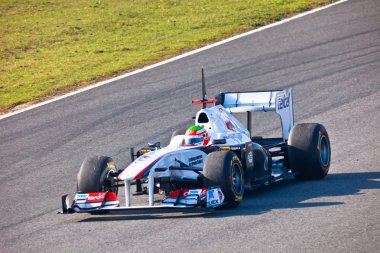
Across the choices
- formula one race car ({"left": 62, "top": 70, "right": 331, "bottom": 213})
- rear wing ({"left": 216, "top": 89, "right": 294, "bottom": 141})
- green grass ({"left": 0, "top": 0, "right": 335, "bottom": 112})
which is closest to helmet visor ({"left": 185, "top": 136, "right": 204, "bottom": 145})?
formula one race car ({"left": 62, "top": 70, "right": 331, "bottom": 213})

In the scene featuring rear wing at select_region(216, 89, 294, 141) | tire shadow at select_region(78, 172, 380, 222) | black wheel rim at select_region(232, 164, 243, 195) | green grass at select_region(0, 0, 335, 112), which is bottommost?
tire shadow at select_region(78, 172, 380, 222)

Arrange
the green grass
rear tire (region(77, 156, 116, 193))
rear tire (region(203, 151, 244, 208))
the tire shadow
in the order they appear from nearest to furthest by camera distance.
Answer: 1. rear tire (region(203, 151, 244, 208))
2. the tire shadow
3. rear tire (region(77, 156, 116, 193))
4. the green grass

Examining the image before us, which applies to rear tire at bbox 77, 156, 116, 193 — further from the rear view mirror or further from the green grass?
the green grass

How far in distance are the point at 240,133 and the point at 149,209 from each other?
290 centimetres

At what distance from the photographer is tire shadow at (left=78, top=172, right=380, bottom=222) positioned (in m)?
13.8

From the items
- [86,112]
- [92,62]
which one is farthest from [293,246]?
[92,62]

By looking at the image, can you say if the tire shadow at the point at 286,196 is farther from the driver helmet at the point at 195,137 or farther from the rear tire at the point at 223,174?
the driver helmet at the point at 195,137

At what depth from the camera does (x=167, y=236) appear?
12406mm

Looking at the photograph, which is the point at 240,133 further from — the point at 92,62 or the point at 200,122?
the point at 92,62

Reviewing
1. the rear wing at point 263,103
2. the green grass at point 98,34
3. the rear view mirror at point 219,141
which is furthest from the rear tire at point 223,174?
the green grass at point 98,34

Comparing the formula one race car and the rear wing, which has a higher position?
the rear wing

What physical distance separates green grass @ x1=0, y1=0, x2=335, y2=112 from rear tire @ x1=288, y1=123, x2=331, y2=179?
1165cm

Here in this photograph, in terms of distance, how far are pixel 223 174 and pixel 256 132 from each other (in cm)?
765

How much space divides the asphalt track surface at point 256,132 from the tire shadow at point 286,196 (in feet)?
0.11
